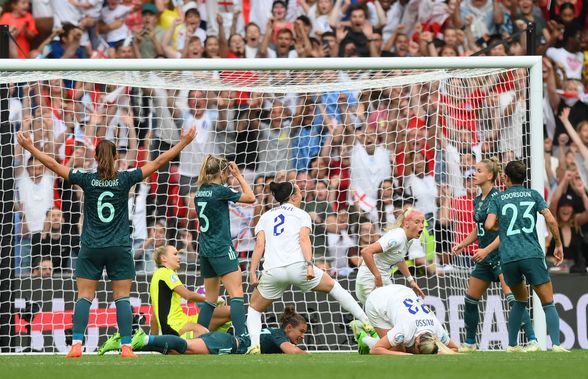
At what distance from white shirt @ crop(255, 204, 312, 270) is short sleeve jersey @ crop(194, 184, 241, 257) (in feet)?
1.40

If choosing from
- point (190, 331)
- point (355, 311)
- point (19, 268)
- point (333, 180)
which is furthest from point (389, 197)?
point (19, 268)

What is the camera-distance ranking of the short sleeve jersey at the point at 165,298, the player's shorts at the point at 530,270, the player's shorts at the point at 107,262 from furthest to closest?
the short sleeve jersey at the point at 165,298 < the player's shorts at the point at 530,270 < the player's shorts at the point at 107,262

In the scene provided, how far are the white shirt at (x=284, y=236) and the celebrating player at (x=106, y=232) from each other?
1882 mm

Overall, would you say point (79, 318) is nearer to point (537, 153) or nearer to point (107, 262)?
point (107, 262)

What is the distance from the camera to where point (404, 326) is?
10.1 m

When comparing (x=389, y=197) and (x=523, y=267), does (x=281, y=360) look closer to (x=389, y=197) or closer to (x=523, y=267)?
(x=523, y=267)

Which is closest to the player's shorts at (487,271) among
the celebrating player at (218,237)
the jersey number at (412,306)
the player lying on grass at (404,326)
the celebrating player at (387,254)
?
the celebrating player at (387,254)

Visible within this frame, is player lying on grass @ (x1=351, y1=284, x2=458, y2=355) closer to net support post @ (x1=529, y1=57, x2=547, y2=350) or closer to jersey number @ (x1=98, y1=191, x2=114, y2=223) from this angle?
net support post @ (x1=529, y1=57, x2=547, y2=350)

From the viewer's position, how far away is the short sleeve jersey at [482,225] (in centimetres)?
1155

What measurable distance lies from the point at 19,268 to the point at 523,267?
5.99m

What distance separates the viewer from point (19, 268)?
13055mm

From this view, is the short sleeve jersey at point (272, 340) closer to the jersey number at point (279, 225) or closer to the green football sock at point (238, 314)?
the green football sock at point (238, 314)

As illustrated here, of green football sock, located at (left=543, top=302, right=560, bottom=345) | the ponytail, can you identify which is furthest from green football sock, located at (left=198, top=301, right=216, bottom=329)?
green football sock, located at (left=543, top=302, right=560, bottom=345)

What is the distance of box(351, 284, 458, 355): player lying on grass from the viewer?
33.1ft
